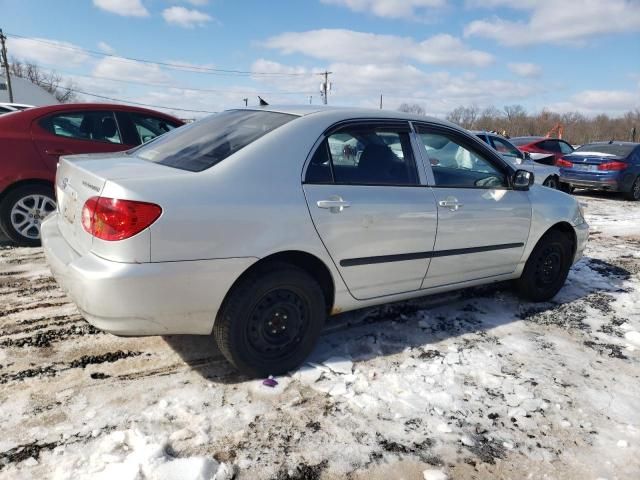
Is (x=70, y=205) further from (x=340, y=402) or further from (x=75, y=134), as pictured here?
(x=75, y=134)

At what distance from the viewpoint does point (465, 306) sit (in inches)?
175

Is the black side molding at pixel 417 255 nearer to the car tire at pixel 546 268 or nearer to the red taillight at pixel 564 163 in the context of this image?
the car tire at pixel 546 268

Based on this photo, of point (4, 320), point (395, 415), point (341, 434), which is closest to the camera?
point (341, 434)

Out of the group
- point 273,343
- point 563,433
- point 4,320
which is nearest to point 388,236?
point 273,343

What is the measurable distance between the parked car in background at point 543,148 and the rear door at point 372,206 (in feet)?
35.9

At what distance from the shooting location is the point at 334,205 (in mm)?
3002

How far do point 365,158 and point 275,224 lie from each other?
913mm

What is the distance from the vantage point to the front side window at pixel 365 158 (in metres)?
3.08

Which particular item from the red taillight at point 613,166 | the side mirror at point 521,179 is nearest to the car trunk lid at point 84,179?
the side mirror at point 521,179

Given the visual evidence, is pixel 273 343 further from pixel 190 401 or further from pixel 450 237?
pixel 450 237

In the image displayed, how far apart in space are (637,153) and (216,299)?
1315cm

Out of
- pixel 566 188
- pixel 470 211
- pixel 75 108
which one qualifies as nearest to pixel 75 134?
pixel 75 108

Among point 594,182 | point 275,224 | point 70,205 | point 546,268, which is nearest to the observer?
point 275,224

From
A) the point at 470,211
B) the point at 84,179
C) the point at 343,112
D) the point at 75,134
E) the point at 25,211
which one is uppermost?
the point at 343,112
